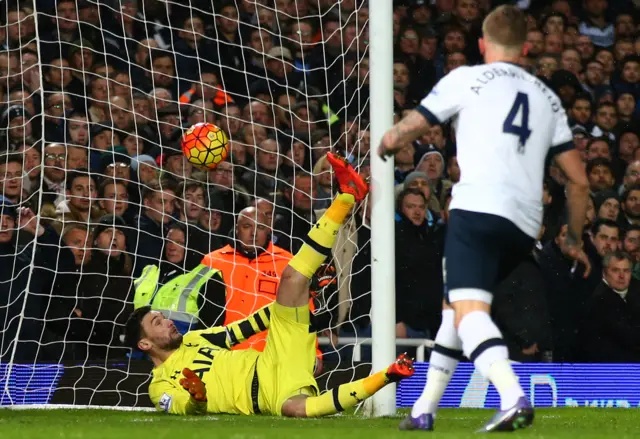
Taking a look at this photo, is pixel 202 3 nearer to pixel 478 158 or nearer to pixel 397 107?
pixel 397 107

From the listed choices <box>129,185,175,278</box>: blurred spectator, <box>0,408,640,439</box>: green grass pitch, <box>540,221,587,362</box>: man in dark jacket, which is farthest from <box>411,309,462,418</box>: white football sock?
<box>540,221,587,362</box>: man in dark jacket

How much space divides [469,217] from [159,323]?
3.16m

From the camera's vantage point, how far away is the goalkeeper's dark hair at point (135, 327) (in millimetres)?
7395

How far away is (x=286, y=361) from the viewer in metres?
6.77

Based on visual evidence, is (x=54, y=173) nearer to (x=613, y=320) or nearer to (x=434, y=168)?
(x=434, y=168)

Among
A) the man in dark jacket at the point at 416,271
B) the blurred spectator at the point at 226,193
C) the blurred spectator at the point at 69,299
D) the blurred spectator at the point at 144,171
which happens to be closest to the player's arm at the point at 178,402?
the blurred spectator at the point at 69,299

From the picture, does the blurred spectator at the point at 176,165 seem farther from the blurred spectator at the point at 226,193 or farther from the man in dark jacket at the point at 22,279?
the man in dark jacket at the point at 22,279

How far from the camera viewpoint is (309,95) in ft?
30.7

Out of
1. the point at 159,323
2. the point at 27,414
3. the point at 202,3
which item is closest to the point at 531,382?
the point at 159,323

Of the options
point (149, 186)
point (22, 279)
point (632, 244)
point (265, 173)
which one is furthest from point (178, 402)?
point (632, 244)

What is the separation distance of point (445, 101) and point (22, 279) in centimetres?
438

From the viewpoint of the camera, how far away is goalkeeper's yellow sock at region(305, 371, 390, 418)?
624 centimetres

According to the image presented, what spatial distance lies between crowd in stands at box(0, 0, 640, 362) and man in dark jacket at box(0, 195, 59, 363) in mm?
15

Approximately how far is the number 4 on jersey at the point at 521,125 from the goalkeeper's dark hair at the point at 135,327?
132 inches
